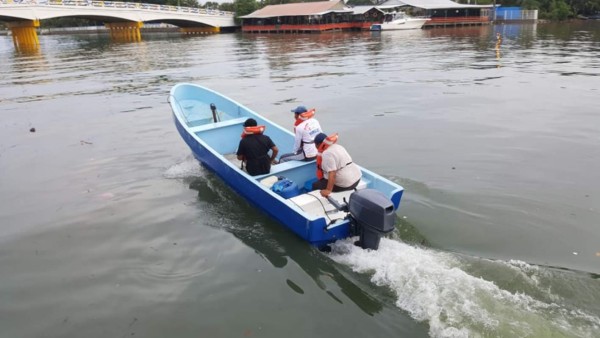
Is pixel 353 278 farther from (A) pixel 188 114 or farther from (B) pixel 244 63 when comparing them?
(B) pixel 244 63

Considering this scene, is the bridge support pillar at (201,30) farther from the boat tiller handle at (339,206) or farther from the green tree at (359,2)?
the boat tiller handle at (339,206)

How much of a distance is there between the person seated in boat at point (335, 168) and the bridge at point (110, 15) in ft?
187

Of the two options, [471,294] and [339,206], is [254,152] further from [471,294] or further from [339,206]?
[471,294]

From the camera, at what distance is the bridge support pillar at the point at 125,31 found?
222 ft

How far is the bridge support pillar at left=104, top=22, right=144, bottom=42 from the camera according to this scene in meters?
67.8

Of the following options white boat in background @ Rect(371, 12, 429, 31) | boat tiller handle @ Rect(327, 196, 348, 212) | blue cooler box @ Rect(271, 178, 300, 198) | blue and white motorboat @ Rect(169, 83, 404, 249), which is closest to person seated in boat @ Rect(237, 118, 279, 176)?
blue and white motorboat @ Rect(169, 83, 404, 249)

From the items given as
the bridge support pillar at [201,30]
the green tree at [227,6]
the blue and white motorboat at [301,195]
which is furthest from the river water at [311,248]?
the green tree at [227,6]

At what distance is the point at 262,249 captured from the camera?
6.81 metres

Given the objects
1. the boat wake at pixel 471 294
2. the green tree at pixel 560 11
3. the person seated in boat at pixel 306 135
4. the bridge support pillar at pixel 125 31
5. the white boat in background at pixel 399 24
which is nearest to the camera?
the boat wake at pixel 471 294

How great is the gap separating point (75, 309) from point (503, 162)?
29.0 ft

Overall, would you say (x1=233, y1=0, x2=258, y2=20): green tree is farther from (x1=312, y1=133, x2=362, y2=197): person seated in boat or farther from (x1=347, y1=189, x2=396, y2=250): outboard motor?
(x1=347, y1=189, x2=396, y2=250): outboard motor

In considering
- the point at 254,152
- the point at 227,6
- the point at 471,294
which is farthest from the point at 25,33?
the point at 471,294

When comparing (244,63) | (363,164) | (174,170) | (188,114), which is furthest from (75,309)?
(244,63)

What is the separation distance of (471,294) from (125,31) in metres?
75.3
